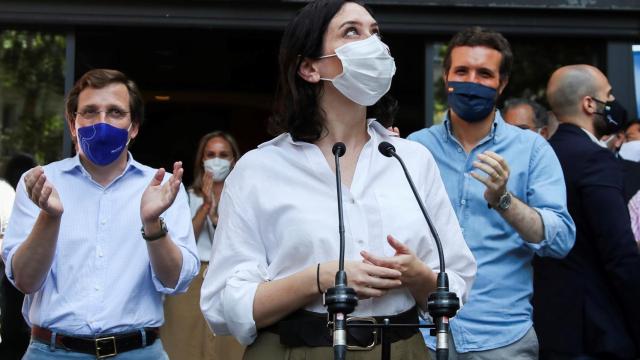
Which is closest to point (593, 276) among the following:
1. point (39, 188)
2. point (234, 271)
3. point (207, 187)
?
point (234, 271)

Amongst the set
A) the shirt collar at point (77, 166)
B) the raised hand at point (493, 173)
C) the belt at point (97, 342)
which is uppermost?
the shirt collar at point (77, 166)

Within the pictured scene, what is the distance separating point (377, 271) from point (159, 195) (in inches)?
53.7

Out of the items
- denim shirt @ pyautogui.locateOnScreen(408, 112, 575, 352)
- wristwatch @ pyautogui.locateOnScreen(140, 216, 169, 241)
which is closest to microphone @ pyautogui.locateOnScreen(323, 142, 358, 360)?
wristwatch @ pyautogui.locateOnScreen(140, 216, 169, 241)

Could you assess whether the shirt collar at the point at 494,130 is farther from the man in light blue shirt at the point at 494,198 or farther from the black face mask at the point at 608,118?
the black face mask at the point at 608,118

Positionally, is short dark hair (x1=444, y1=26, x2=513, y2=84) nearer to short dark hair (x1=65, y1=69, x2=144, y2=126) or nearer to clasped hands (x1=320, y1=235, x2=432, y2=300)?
short dark hair (x1=65, y1=69, x2=144, y2=126)

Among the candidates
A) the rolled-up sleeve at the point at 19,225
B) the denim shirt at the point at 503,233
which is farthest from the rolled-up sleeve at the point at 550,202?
the rolled-up sleeve at the point at 19,225

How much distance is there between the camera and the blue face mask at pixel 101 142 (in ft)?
14.2

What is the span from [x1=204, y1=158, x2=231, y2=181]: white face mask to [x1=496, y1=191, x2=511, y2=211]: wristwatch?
11.2 feet

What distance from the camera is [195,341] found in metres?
6.63

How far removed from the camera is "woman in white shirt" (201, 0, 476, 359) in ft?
9.68

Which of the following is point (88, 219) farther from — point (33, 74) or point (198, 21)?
point (33, 74)

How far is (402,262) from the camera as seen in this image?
113 inches

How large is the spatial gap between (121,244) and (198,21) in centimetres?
289

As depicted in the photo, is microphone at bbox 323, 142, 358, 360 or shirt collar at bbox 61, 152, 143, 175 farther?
shirt collar at bbox 61, 152, 143, 175
